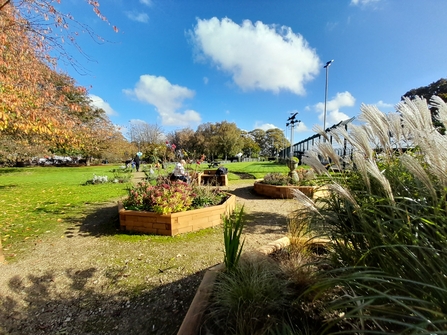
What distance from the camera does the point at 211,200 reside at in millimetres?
4648

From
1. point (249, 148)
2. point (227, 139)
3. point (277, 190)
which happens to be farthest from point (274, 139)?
point (277, 190)

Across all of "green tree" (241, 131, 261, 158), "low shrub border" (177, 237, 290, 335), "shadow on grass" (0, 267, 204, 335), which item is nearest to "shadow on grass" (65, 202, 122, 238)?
"shadow on grass" (0, 267, 204, 335)

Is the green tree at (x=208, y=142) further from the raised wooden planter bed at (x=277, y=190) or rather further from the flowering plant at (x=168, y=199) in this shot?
the flowering plant at (x=168, y=199)

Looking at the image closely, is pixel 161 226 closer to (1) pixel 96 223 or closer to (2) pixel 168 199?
(2) pixel 168 199

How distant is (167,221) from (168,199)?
41 cm

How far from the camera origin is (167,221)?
11.8 ft

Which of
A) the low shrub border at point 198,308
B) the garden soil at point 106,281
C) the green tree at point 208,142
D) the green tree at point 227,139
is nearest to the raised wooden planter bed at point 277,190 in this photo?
the garden soil at point 106,281

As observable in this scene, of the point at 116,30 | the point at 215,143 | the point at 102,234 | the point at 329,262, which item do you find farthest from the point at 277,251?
the point at 215,143

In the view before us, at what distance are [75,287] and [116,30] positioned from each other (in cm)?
386

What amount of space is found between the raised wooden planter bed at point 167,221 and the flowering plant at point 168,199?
16 centimetres

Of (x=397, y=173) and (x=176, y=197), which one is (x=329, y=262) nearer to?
(x=397, y=173)

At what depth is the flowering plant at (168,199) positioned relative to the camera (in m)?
3.70

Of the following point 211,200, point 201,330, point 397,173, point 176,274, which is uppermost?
point 397,173

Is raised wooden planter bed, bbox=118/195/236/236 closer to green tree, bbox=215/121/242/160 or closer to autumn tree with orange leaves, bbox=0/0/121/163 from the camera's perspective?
autumn tree with orange leaves, bbox=0/0/121/163
